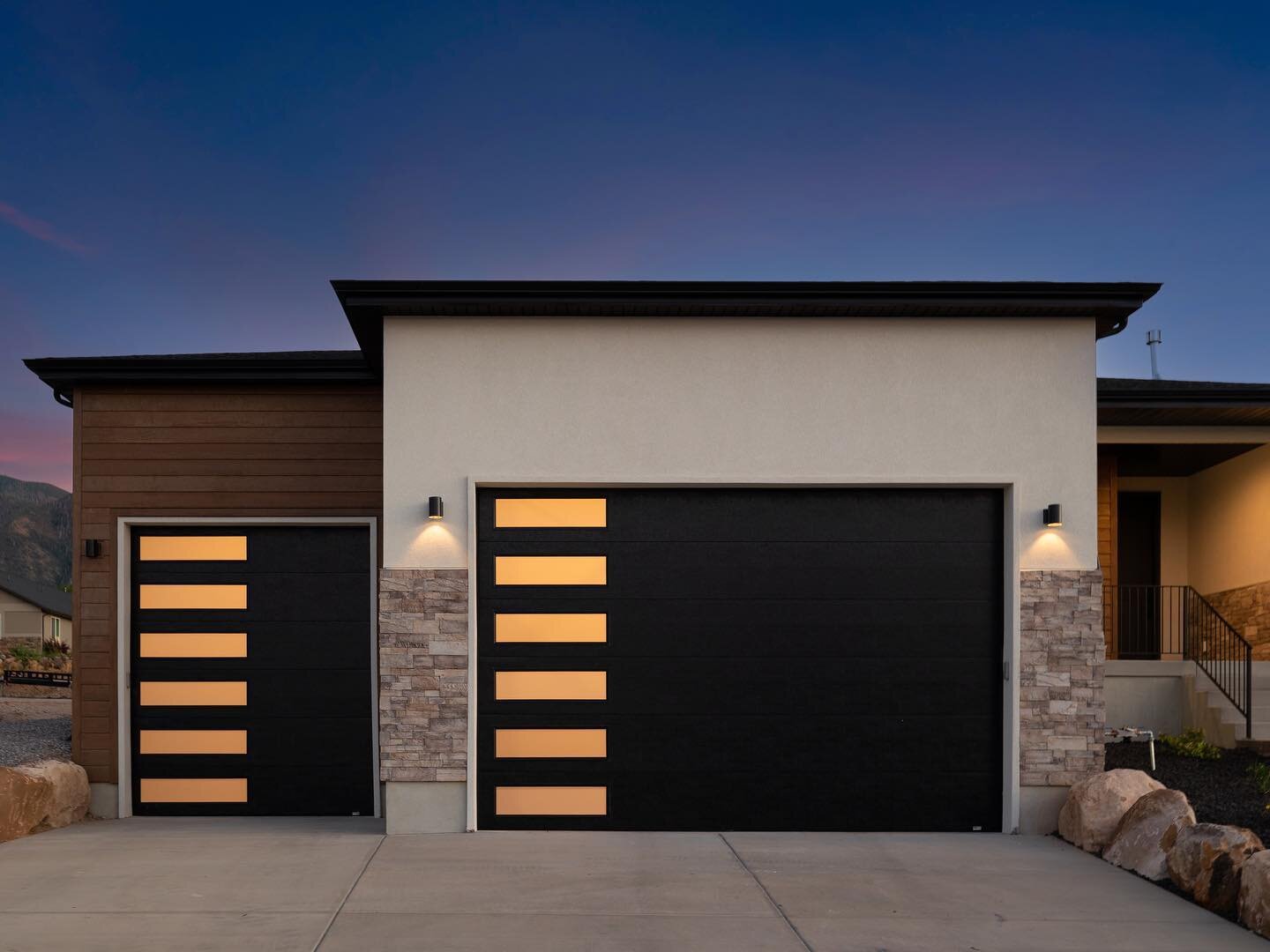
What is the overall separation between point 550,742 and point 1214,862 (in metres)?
4.37

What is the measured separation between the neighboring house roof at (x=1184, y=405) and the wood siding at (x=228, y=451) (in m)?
7.48

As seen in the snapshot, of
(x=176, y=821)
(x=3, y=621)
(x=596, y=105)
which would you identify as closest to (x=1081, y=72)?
(x=596, y=105)

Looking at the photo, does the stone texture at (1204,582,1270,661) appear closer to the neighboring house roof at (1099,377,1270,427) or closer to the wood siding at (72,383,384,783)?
the neighboring house roof at (1099,377,1270,427)

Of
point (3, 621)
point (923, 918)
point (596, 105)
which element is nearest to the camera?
point (923, 918)

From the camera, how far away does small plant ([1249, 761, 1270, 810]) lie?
767cm

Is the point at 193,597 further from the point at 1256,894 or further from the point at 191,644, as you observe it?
the point at 1256,894

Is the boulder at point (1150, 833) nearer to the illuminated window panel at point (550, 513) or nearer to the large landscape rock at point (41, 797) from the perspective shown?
the illuminated window panel at point (550, 513)

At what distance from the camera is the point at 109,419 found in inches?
336

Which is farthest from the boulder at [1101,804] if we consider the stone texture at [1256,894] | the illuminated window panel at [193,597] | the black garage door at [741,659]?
the illuminated window panel at [193,597]

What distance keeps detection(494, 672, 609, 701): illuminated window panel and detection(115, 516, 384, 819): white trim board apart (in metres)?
1.46

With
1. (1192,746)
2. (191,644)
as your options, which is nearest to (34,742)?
(191,644)

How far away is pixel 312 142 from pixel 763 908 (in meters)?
15.8

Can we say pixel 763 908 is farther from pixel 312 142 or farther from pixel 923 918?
pixel 312 142

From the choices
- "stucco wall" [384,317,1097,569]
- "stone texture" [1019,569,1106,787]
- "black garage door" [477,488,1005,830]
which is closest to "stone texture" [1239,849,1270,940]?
"stone texture" [1019,569,1106,787]
